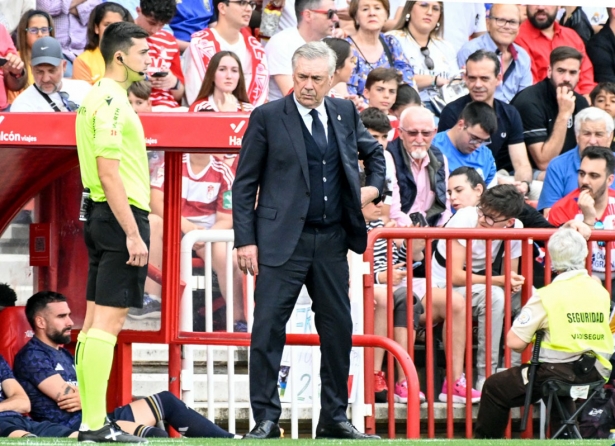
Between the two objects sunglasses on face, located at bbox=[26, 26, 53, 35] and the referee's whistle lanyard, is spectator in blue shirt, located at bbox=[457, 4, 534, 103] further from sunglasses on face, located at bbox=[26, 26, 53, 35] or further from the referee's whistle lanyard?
the referee's whistle lanyard

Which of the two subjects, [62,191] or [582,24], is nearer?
[62,191]

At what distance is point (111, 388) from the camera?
26.5 ft

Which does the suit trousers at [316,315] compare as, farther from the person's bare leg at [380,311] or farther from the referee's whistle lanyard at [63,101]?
the referee's whistle lanyard at [63,101]

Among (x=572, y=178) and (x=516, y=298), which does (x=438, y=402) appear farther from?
(x=572, y=178)

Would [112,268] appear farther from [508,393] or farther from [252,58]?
[252,58]

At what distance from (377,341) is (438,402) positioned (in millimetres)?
1230

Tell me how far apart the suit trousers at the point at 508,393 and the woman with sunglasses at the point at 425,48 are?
452cm

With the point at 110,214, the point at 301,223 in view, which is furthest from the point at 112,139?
the point at 301,223

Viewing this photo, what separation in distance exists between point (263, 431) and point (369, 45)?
18.5 feet

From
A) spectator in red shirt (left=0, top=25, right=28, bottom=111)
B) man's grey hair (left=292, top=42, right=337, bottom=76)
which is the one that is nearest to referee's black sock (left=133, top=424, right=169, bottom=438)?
man's grey hair (left=292, top=42, right=337, bottom=76)

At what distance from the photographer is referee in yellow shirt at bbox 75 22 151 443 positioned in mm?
6242

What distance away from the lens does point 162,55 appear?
10.9 meters

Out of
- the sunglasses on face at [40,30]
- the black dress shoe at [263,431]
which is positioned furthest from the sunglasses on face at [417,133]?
the black dress shoe at [263,431]

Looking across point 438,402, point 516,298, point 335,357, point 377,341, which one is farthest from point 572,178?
point 335,357
